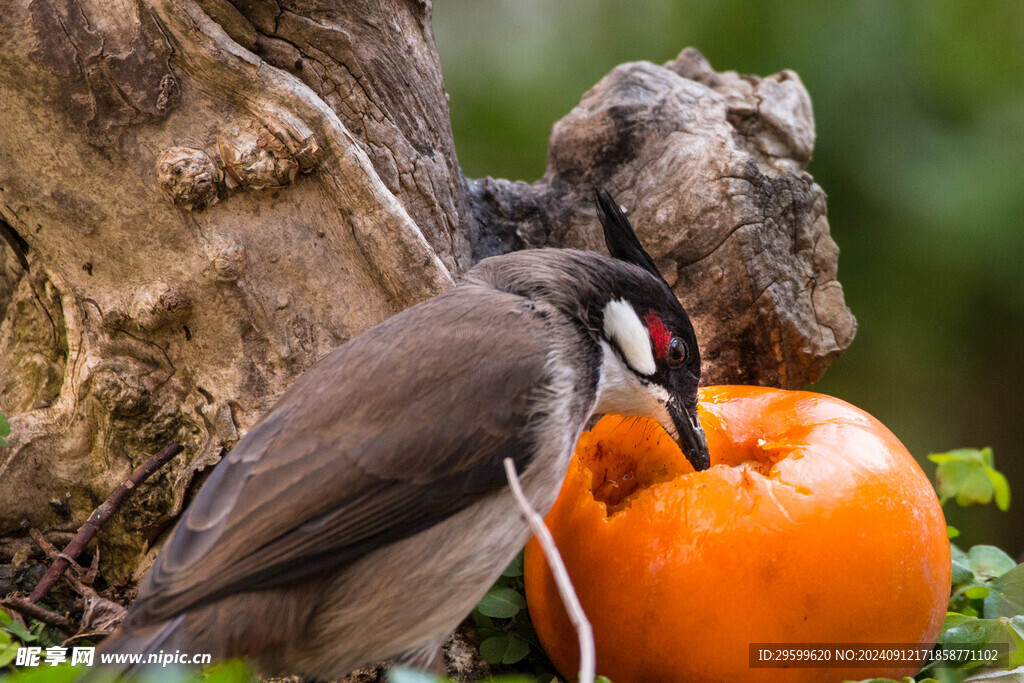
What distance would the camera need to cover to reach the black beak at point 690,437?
1.92 metres

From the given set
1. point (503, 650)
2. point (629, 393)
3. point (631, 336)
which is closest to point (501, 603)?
point (503, 650)

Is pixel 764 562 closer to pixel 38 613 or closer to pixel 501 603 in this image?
pixel 501 603

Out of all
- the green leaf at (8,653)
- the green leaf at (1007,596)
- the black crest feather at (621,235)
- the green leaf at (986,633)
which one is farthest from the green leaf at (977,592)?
the green leaf at (8,653)

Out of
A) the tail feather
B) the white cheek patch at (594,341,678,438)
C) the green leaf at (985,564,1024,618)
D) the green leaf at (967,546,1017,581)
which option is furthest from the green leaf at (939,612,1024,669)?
the tail feather

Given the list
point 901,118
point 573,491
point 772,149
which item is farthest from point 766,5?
point 573,491

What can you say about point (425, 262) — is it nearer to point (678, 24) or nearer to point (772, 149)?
point (772, 149)

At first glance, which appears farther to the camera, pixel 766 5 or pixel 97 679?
pixel 766 5

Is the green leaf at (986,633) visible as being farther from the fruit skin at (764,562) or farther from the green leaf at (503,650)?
the green leaf at (503,650)

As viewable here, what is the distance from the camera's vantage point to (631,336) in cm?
197

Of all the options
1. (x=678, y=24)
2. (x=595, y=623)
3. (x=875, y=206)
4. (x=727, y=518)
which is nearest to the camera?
(x=727, y=518)

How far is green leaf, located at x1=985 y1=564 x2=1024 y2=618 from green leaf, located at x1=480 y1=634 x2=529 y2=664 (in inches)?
46.8

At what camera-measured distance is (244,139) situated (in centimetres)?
215

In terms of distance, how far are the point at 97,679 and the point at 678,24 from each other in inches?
158

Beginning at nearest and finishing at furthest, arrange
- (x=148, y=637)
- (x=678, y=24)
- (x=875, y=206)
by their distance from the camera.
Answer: (x=148, y=637) → (x=875, y=206) → (x=678, y=24)
